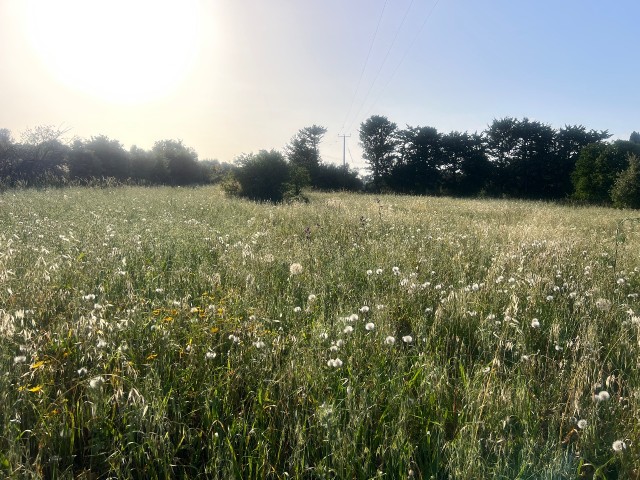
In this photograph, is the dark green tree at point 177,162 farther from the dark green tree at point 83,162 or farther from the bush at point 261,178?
the bush at point 261,178

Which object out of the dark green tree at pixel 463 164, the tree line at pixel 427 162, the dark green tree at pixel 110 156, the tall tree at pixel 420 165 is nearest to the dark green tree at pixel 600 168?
the tree line at pixel 427 162

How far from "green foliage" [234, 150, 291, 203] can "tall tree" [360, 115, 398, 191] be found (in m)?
25.6

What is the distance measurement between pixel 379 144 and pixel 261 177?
90.6ft

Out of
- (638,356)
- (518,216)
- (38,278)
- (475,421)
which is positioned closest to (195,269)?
(38,278)

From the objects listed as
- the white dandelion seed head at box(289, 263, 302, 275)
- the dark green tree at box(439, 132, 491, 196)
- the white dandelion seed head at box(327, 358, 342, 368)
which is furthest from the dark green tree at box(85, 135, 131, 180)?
the white dandelion seed head at box(327, 358, 342, 368)

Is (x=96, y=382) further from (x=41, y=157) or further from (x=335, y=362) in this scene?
(x=41, y=157)

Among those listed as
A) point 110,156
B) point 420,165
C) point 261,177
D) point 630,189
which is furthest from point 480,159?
point 110,156

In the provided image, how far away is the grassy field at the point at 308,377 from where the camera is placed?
1.78 metres

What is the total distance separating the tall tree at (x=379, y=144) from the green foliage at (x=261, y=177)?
84.0 feet

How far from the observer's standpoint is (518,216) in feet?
42.1

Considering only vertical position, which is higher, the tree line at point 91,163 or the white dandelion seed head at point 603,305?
the tree line at point 91,163

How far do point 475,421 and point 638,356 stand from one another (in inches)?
52.0

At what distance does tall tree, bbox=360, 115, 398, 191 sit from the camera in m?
44.1

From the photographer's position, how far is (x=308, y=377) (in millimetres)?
2211
